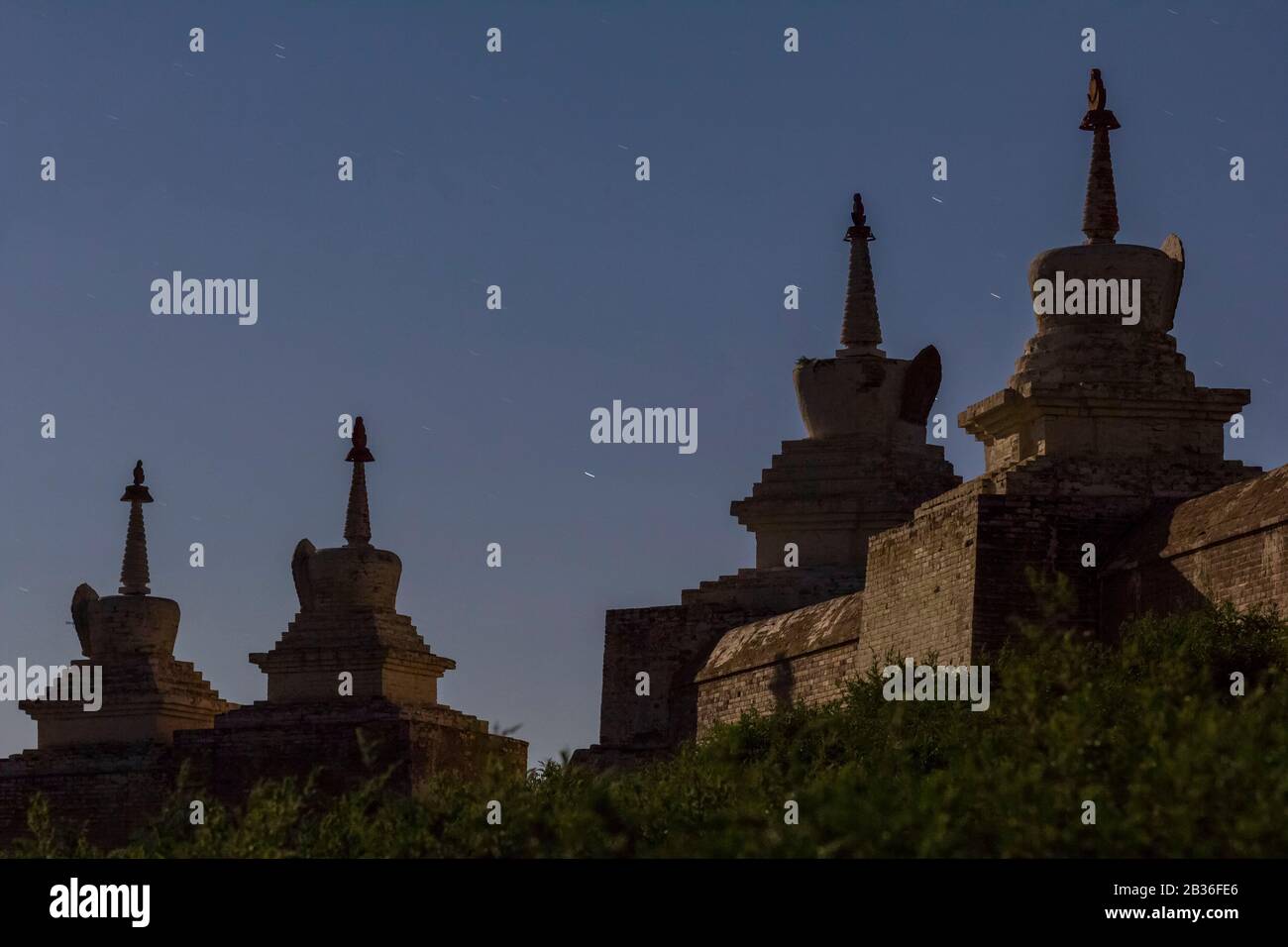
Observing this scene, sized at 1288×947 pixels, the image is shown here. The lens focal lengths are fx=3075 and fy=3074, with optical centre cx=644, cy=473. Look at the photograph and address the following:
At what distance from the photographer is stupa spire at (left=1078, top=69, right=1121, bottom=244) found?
1280 inches

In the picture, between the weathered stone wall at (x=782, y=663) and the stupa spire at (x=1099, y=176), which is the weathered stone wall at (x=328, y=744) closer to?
the weathered stone wall at (x=782, y=663)

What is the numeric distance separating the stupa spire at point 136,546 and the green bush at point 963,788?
25098 mm

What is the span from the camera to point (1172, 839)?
19484mm

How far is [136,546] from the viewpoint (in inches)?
2112

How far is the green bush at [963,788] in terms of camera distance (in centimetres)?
1978

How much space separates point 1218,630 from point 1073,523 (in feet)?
11.2

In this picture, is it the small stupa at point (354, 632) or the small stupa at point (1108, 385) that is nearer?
the small stupa at point (1108, 385)

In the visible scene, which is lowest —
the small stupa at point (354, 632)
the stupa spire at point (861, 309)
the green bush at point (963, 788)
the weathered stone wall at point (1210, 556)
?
→ the green bush at point (963, 788)

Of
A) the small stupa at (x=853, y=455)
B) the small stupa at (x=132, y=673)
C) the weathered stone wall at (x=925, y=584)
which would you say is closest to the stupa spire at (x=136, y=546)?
the small stupa at (x=132, y=673)

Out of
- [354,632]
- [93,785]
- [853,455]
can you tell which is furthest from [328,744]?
[853,455]

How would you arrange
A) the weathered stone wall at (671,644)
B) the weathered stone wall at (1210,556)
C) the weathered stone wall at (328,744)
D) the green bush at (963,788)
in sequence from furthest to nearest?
the weathered stone wall at (328,744) < the weathered stone wall at (671,644) < the weathered stone wall at (1210,556) < the green bush at (963,788)

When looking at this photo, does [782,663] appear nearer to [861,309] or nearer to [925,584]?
[925,584]

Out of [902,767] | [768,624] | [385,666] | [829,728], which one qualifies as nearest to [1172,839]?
[902,767]
